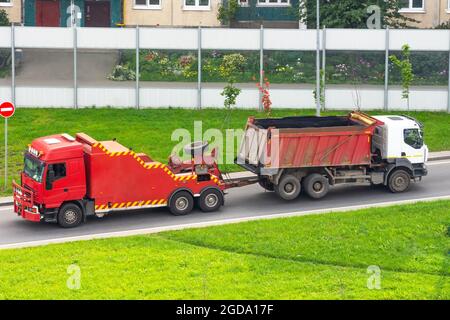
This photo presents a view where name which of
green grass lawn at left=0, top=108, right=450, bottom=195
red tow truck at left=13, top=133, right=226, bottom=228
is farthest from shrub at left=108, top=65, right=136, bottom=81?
red tow truck at left=13, top=133, right=226, bottom=228

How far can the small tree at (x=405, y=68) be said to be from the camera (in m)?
42.5

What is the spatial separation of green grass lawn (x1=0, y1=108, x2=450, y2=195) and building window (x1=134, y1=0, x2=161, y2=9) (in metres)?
12.9

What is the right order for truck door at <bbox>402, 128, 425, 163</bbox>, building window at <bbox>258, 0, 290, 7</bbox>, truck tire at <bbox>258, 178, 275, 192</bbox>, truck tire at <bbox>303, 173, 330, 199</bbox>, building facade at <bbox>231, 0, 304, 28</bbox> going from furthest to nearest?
building window at <bbox>258, 0, 290, 7</bbox>, building facade at <bbox>231, 0, 304, 28</bbox>, truck door at <bbox>402, 128, 425, 163</bbox>, truck tire at <bbox>258, 178, 275, 192</bbox>, truck tire at <bbox>303, 173, 330, 199</bbox>

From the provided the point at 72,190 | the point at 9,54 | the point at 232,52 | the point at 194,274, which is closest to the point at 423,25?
the point at 232,52

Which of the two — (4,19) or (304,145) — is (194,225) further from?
(4,19)

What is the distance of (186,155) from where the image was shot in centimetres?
3238

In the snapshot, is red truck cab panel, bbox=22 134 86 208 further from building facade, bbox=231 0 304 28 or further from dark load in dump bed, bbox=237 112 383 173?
building facade, bbox=231 0 304 28

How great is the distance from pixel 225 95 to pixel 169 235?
14.7m

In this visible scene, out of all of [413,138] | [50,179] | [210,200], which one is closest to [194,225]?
[210,200]

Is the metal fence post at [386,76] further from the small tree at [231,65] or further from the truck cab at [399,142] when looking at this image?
the truck cab at [399,142]

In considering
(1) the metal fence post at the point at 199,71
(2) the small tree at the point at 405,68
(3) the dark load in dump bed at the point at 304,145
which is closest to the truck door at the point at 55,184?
(3) the dark load in dump bed at the point at 304,145

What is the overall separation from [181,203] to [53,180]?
3.75 metres

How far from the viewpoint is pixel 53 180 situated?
2973cm

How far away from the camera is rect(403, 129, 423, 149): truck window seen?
3356 cm
